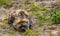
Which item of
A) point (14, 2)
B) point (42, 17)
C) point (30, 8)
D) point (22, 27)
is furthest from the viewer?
point (14, 2)

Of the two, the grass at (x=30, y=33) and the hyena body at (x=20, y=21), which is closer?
the grass at (x=30, y=33)

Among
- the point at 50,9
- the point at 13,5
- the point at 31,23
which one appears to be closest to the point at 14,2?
the point at 13,5

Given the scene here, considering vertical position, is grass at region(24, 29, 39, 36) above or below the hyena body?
below

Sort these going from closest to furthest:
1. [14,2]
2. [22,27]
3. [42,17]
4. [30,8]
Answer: [22,27] → [42,17] → [30,8] → [14,2]

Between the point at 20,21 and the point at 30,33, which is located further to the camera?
the point at 20,21

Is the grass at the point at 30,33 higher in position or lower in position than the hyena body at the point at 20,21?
lower

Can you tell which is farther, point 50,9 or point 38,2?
point 38,2

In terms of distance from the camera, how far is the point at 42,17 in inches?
212

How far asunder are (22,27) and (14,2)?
5.33 feet

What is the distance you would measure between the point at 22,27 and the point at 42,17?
0.80 metres

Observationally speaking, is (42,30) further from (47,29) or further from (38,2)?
(38,2)

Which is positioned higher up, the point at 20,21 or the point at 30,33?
the point at 20,21

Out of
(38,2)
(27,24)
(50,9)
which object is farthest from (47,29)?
(38,2)

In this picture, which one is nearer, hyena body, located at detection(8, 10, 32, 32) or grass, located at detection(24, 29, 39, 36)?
grass, located at detection(24, 29, 39, 36)
